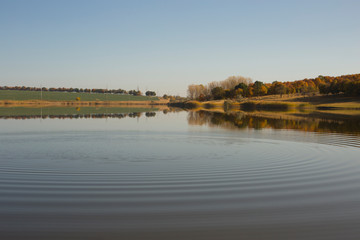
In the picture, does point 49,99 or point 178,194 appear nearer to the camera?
point 178,194

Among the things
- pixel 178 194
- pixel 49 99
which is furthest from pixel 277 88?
pixel 178 194

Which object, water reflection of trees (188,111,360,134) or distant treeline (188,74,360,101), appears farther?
distant treeline (188,74,360,101)

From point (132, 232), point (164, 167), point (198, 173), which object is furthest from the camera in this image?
point (164, 167)

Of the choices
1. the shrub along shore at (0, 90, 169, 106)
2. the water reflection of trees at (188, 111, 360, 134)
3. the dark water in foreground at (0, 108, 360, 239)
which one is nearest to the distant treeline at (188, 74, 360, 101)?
the shrub along shore at (0, 90, 169, 106)

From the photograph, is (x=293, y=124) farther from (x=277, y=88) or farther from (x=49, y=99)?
(x=49, y=99)

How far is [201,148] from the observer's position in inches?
678

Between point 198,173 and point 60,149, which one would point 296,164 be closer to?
point 198,173

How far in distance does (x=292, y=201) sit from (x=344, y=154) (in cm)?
901

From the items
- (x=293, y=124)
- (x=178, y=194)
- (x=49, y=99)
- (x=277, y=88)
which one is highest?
(x=277, y=88)

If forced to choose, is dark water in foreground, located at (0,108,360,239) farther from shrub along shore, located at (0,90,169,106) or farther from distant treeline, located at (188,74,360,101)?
shrub along shore, located at (0,90,169,106)

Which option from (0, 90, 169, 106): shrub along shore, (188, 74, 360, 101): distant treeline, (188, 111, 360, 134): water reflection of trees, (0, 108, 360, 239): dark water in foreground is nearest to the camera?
(0, 108, 360, 239): dark water in foreground

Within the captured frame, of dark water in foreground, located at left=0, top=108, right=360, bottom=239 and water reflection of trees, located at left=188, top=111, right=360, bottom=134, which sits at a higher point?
water reflection of trees, located at left=188, top=111, right=360, bottom=134

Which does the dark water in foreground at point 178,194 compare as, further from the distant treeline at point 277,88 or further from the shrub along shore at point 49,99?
the shrub along shore at point 49,99

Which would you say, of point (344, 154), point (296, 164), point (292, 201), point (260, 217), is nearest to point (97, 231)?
point (260, 217)
